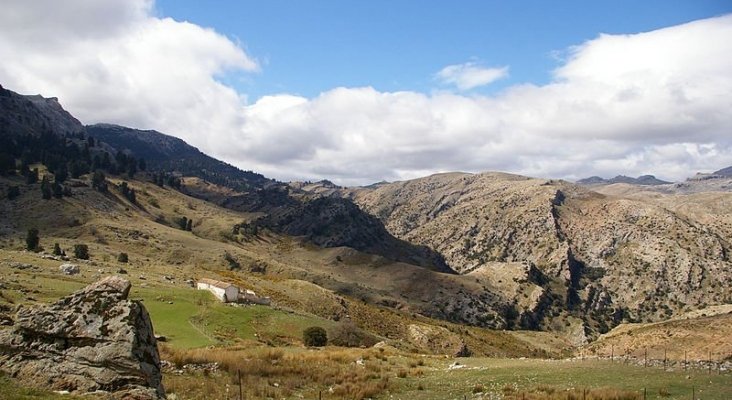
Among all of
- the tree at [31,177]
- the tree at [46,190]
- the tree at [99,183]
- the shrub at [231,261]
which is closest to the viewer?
the shrub at [231,261]

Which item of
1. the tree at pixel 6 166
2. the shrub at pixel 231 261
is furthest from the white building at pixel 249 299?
the tree at pixel 6 166

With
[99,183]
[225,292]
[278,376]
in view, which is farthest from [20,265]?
[99,183]

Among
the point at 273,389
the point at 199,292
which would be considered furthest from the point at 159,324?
the point at 273,389

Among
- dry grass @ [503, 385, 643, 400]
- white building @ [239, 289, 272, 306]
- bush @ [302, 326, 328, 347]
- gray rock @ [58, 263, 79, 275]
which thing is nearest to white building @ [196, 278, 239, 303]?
white building @ [239, 289, 272, 306]

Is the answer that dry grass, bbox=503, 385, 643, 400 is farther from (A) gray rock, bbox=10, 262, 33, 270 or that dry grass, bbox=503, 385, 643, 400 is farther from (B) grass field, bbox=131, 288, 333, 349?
(A) gray rock, bbox=10, 262, 33, 270

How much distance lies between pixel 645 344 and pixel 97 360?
171ft

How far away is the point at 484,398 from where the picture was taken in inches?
883

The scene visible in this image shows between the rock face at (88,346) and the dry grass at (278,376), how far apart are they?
6055mm

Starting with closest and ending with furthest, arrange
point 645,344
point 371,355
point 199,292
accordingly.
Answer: point 371,355
point 645,344
point 199,292

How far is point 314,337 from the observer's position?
5256 cm

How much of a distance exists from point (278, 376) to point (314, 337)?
26.8 meters

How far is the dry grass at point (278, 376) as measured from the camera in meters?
21.7

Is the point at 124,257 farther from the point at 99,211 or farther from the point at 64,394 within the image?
the point at 64,394

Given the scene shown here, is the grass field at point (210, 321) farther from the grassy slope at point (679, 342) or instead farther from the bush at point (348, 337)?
the grassy slope at point (679, 342)
